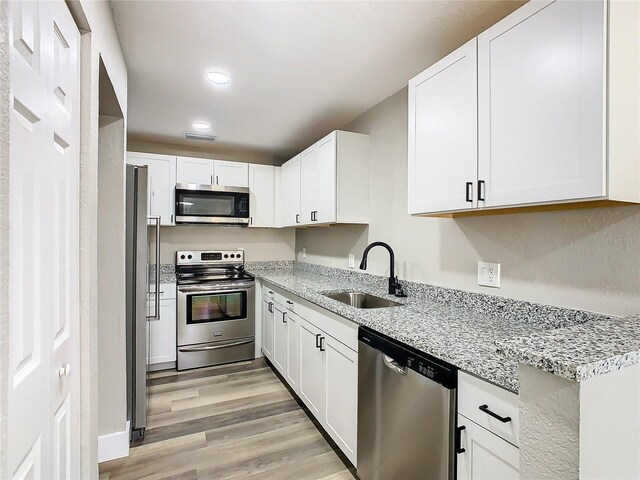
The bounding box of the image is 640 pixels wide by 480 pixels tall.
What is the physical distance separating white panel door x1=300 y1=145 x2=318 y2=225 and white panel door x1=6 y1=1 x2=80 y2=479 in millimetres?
2022

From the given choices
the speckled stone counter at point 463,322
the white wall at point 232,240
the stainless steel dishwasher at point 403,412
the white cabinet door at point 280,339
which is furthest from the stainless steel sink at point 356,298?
the white wall at point 232,240

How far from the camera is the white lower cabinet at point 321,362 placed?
1794 millimetres

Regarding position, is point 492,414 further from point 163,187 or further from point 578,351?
point 163,187

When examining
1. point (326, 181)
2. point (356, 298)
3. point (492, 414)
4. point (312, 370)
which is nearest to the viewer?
point (492, 414)

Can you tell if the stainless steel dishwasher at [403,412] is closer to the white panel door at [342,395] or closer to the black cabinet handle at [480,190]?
the white panel door at [342,395]

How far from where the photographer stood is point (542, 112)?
3.90 feet

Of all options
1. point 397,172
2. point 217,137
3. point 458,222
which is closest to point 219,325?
point 217,137

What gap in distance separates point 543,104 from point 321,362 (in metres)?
1.77

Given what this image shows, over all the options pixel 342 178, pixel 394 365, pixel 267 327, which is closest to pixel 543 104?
pixel 394 365

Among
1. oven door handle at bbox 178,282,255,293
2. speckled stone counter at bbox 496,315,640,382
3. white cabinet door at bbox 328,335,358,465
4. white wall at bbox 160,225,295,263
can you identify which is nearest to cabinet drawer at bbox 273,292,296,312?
oven door handle at bbox 178,282,255,293

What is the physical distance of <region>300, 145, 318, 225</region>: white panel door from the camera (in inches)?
117

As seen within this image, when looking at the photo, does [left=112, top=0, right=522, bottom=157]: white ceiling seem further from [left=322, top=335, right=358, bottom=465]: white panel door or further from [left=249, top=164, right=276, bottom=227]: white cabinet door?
[left=322, top=335, right=358, bottom=465]: white panel door

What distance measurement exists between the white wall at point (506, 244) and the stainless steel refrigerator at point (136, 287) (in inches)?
65.9

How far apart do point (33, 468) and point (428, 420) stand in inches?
46.4
